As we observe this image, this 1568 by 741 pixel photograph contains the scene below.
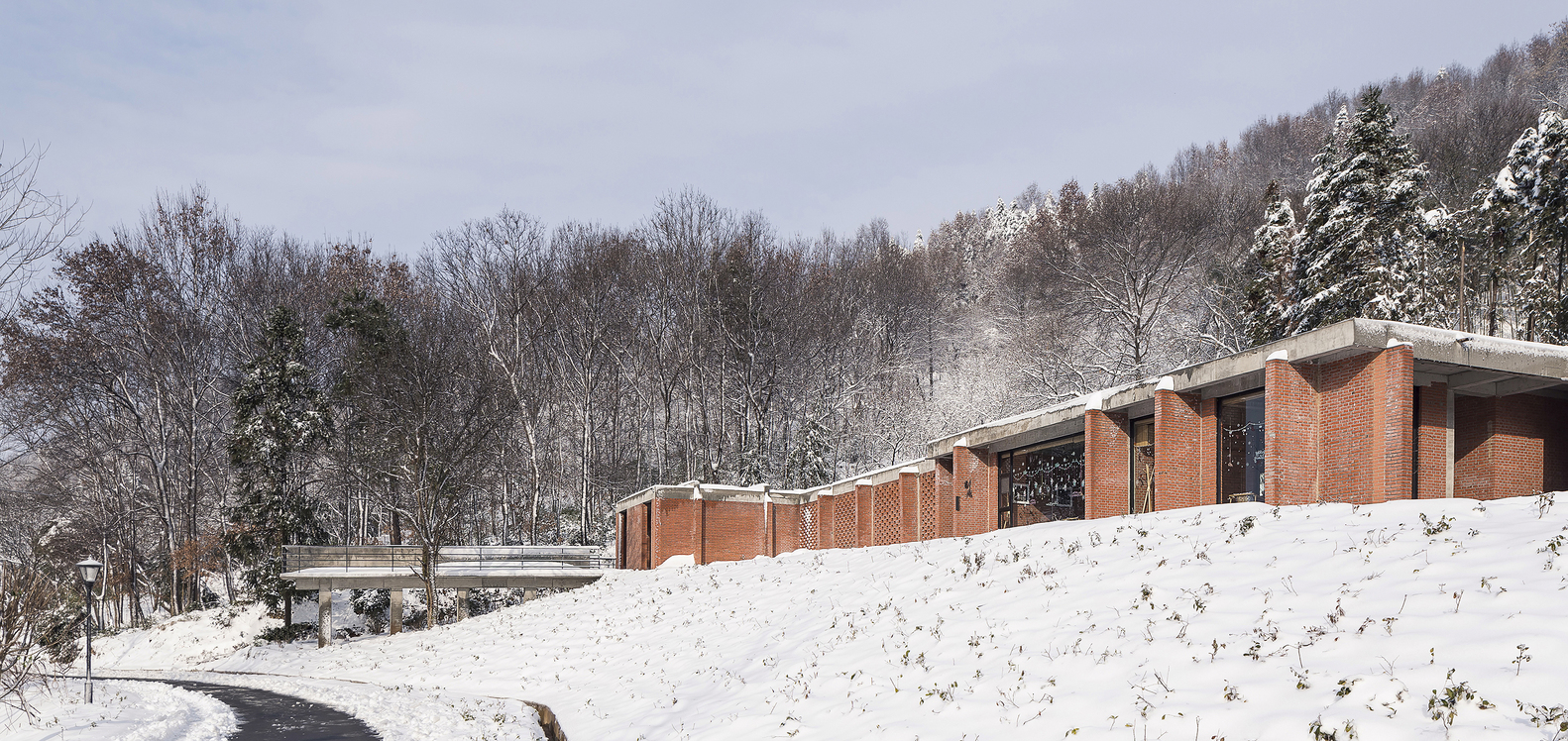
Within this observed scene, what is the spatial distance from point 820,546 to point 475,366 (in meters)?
20.5

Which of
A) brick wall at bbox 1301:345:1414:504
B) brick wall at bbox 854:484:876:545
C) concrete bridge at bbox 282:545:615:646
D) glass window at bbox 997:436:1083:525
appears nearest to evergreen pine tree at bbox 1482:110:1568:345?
glass window at bbox 997:436:1083:525

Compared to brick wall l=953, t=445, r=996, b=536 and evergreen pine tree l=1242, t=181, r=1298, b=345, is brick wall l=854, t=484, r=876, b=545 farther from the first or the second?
evergreen pine tree l=1242, t=181, r=1298, b=345

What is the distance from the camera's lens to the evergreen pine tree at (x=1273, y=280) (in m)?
35.6

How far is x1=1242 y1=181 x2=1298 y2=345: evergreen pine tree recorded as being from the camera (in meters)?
35.6

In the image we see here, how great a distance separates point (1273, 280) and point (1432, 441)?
2167cm

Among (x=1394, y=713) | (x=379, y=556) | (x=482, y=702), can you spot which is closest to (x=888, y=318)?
(x=379, y=556)

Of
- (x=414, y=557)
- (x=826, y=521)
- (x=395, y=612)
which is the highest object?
(x=826, y=521)

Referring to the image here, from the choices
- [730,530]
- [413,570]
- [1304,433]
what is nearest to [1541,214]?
[1304,433]

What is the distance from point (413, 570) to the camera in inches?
1236

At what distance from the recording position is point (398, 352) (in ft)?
130

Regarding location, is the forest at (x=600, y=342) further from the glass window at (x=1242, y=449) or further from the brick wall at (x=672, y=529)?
the glass window at (x=1242, y=449)

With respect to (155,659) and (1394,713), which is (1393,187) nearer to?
(1394,713)

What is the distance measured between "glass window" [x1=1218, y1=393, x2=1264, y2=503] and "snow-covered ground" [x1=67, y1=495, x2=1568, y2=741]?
3438 mm

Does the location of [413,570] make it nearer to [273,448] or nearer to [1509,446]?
[273,448]
